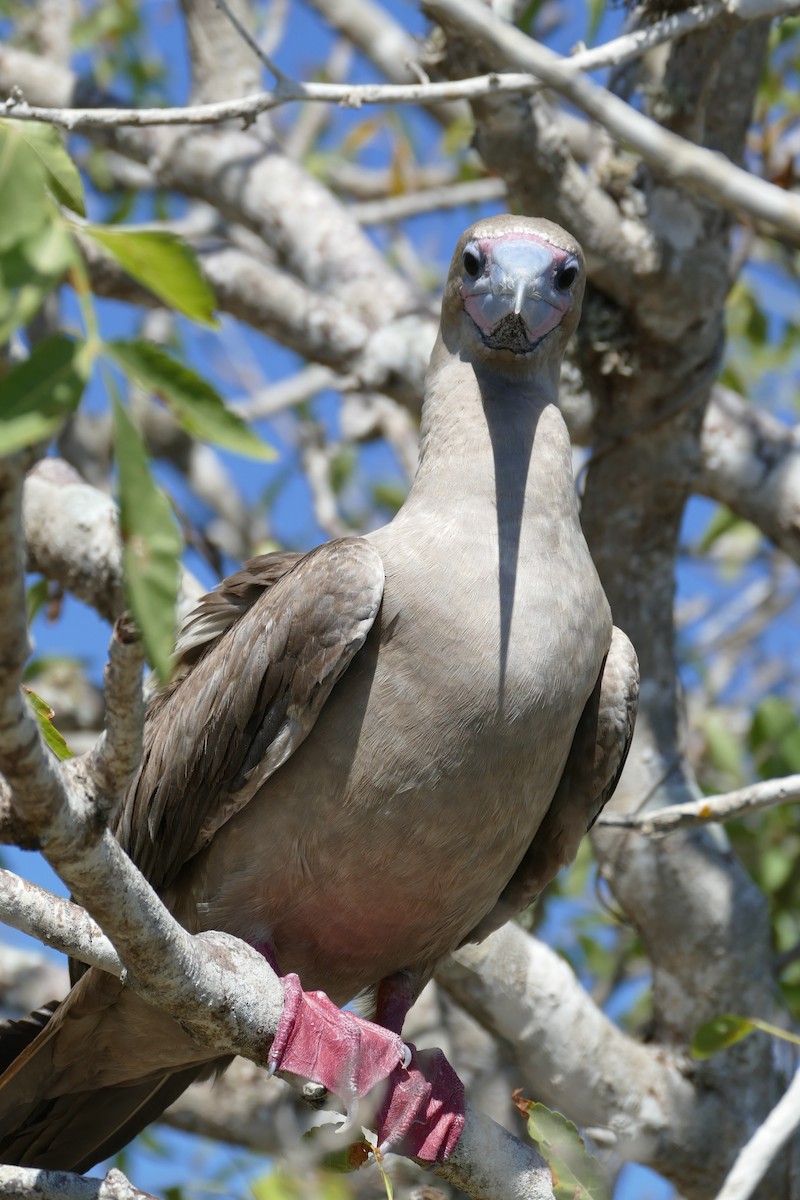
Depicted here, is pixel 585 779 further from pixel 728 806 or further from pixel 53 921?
pixel 53 921

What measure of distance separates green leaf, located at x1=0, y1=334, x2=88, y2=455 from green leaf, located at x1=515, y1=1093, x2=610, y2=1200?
7.15ft

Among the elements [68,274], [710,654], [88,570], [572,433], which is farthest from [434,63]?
[710,654]

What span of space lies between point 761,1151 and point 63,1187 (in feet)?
5.57

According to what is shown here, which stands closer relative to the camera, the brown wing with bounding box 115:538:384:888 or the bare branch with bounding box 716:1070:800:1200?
the bare branch with bounding box 716:1070:800:1200

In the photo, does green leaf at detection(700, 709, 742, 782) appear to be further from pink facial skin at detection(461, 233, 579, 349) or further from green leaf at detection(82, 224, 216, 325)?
green leaf at detection(82, 224, 216, 325)

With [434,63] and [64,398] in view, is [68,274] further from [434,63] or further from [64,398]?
[434,63]

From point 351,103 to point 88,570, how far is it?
89.0 inches

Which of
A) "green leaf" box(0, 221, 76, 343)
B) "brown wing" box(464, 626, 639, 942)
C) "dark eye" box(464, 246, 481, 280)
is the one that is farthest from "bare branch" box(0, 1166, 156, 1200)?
"dark eye" box(464, 246, 481, 280)

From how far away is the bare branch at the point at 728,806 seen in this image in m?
3.46

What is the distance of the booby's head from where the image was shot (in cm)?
400

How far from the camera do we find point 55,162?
6.31ft

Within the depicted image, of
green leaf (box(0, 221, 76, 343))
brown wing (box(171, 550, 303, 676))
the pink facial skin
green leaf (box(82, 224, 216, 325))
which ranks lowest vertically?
brown wing (box(171, 550, 303, 676))

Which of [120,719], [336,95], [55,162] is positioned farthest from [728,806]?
[55,162]

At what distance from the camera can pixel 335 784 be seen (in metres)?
3.71
